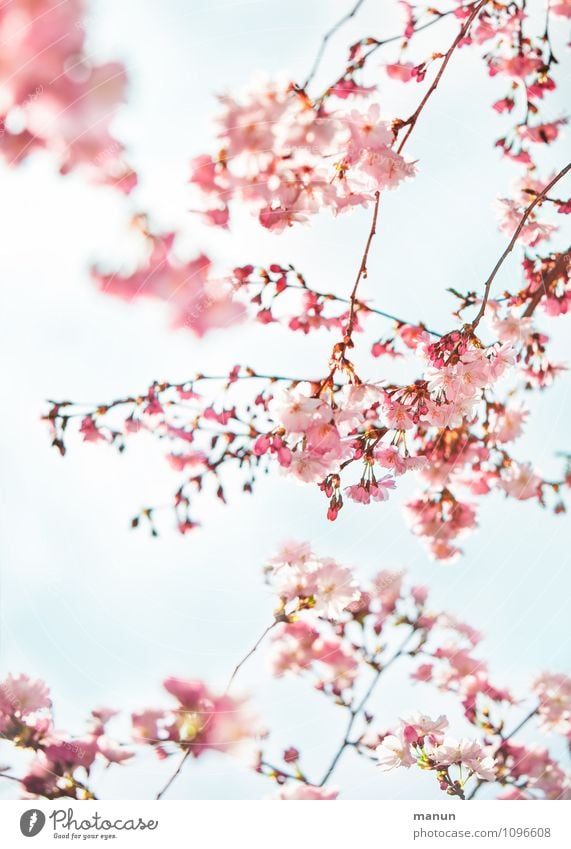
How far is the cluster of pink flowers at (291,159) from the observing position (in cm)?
93

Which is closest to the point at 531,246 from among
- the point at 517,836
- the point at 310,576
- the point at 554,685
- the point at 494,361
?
Answer: the point at 494,361

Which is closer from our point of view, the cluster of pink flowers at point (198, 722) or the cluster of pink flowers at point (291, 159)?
the cluster of pink flowers at point (291, 159)

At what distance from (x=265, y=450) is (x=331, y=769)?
78cm

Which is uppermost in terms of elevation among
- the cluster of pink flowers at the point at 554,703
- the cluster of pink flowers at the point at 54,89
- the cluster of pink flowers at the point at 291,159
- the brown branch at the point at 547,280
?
the brown branch at the point at 547,280

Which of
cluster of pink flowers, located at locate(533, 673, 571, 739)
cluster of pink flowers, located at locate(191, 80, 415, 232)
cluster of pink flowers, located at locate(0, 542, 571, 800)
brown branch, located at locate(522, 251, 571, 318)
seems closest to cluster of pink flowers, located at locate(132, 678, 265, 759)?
cluster of pink flowers, located at locate(0, 542, 571, 800)

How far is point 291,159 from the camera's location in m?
0.97

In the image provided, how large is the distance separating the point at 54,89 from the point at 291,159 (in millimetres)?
390

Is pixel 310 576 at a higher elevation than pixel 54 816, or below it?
higher

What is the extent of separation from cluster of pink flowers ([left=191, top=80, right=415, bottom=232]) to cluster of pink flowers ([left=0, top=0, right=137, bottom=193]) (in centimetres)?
19

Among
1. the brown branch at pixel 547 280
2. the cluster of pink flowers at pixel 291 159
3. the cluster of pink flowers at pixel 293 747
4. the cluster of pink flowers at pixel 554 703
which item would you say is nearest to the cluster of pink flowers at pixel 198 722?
the cluster of pink flowers at pixel 293 747

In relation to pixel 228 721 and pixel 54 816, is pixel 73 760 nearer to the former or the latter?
pixel 54 816

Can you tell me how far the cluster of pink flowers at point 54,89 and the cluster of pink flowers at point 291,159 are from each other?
19 cm

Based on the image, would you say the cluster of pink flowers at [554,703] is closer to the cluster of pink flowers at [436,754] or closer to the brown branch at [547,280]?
the cluster of pink flowers at [436,754]

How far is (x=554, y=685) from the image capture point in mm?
1646
